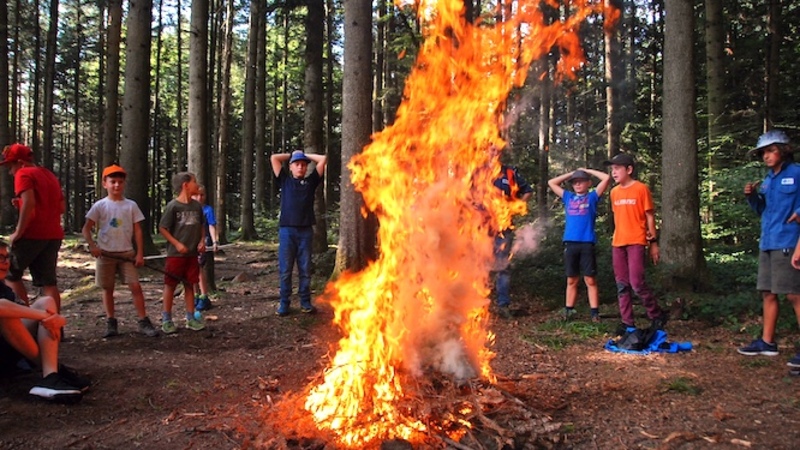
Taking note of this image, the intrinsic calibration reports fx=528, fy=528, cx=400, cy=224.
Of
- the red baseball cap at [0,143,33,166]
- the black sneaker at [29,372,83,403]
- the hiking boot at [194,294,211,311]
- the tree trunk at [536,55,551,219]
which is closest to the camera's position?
the black sneaker at [29,372,83,403]

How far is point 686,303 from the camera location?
7629 millimetres

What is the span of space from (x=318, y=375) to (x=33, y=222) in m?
3.70

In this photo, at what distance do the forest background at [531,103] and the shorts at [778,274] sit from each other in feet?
6.40

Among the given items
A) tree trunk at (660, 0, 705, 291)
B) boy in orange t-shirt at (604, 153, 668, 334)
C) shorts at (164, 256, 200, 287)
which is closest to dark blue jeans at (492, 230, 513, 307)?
boy in orange t-shirt at (604, 153, 668, 334)

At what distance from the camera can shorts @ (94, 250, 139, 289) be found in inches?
251

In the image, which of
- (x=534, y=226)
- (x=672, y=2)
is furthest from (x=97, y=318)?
(x=672, y=2)

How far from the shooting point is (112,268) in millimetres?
6457

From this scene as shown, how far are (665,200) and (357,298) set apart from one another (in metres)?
5.94

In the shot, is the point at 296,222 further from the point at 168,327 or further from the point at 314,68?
the point at 314,68

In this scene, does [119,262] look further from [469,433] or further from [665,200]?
[665,200]

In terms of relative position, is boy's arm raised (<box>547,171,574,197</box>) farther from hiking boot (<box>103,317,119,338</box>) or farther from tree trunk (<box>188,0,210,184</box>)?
hiking boot (<box>103,317,119,338</box>)

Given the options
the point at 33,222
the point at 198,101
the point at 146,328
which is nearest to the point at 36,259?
the point at 33,222

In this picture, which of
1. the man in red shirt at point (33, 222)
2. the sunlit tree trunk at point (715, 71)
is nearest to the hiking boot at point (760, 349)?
the man in red shirt at point (33, 222)

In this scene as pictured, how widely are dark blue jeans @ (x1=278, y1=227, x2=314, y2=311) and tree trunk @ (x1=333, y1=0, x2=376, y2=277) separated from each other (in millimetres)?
968
